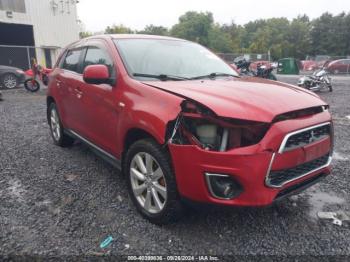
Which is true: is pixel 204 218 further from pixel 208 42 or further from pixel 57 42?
pixel 208 42

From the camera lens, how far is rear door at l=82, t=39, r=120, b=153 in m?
3.25

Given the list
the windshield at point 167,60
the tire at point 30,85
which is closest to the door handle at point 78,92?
the windshield at point 167,60

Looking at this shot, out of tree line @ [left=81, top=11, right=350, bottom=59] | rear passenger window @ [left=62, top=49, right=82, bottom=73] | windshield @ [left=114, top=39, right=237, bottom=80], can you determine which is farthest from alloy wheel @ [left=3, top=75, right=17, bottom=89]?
tree line @ [left=81, top=11, right=350, bottom=59]

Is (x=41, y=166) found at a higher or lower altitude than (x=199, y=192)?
lower

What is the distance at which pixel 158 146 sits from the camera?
261 centimetres

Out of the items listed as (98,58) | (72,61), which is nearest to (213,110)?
(98,58)

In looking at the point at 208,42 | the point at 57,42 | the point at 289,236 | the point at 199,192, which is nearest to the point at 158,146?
the point at 199,192

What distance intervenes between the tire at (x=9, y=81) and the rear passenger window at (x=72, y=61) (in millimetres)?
10803

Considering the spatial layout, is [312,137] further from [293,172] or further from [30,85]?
[30,85]

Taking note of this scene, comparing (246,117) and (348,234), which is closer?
(246,117)

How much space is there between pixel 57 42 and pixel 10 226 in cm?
2230

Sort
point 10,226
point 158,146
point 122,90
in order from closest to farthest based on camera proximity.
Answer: point 158,146, point 10,226, point 122,90

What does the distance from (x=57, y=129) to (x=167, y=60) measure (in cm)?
262

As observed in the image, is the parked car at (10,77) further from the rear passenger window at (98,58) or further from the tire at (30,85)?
the rear passenger window at (98,58)
